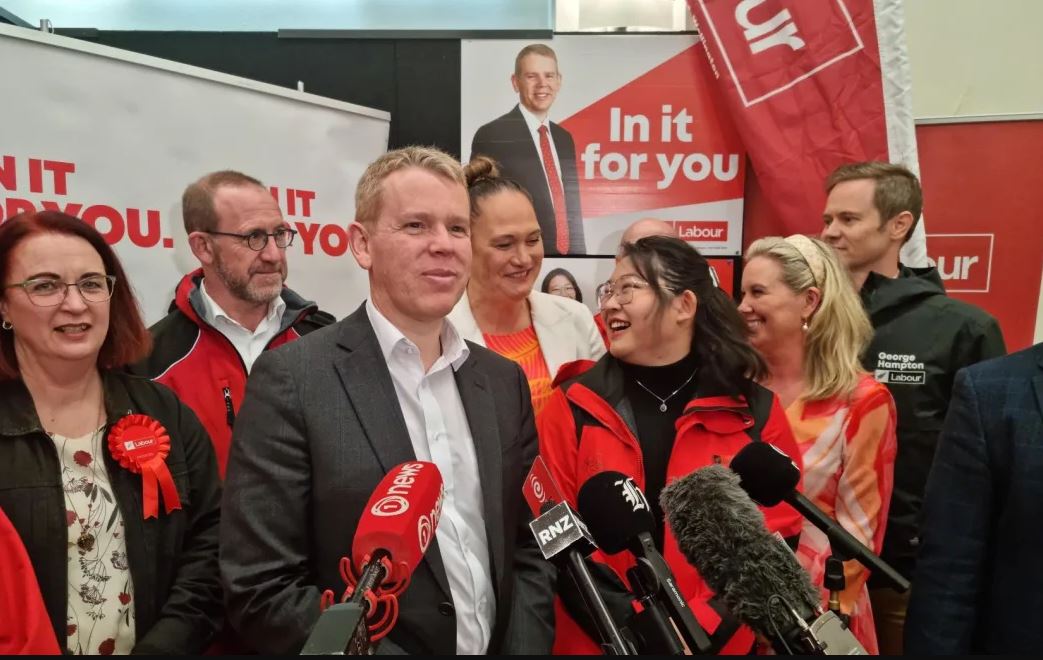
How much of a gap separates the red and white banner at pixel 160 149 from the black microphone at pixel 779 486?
2.76 meters

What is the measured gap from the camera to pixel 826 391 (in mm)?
2209

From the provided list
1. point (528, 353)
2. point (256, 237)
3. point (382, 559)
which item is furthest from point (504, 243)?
point (382, 559)

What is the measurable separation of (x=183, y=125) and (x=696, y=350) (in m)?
2.54

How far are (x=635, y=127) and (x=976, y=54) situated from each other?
2121 millimetres

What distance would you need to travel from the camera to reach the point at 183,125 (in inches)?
124

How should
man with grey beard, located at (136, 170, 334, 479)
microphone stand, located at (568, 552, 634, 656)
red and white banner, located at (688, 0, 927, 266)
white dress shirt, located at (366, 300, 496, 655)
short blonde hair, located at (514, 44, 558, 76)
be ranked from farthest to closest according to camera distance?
short blonde hair, located at (514, 44, 558, 76) → red and white banner, located at (688, 0, 927, 266) → man with grey beard, located at (136, 170, 334, 479) → white dress shirt, located at (366, 300, 496, 655) → microphone stand, located at (568, 552, 634, 656)

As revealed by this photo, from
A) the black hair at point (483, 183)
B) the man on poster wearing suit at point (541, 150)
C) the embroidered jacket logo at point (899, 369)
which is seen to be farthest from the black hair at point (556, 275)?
the embroidered jacket logo at point (899, 369)

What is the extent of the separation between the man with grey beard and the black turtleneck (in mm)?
1324

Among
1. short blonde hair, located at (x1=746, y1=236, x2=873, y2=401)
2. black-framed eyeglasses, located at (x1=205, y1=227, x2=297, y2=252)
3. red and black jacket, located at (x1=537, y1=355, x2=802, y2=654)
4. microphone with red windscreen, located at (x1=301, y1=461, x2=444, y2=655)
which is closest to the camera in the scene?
microphone with red windscreen, located at (x1=301, y1=461, x2=444, y2=655)

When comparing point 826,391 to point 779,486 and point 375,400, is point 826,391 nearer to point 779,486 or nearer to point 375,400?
point 779,486

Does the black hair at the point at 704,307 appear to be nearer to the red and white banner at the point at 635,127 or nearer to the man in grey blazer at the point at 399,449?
the man in grey blazer at the point at 399,449

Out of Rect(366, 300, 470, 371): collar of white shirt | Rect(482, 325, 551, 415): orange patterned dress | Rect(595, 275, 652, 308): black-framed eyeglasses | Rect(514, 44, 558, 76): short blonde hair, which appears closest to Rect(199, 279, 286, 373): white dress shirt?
Rect(482, 325, 551, 415): orange patterned dress

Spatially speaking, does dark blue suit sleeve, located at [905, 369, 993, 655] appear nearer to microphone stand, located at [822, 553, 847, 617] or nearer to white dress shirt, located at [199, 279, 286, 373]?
microphone stand, located at [822, 553, 847, 617]

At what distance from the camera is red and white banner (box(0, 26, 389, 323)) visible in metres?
2.67
